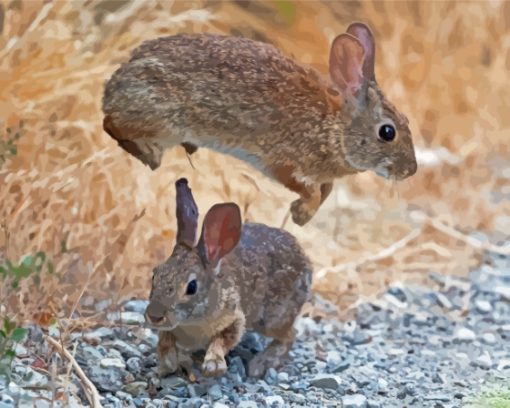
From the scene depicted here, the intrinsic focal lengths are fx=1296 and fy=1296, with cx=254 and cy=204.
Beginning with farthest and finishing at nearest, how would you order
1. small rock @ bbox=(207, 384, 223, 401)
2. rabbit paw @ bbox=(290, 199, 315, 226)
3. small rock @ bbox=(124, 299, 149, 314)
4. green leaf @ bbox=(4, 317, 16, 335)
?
small rock @ bbox=(124, 299, 149, 314)
small rock @ bbox=(207, 384, 223, 401)
rabbit paw @ bbox=(290, 199, 315, 226)
green leaf @ bbox=(4, 317, 16, 335)

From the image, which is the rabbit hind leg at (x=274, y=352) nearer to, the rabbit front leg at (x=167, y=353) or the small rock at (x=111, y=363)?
the rabbit front leg at (x=167, y=353)

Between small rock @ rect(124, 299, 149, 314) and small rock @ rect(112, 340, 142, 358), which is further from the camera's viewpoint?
small rock @ rect(124, 299, 149, 314)

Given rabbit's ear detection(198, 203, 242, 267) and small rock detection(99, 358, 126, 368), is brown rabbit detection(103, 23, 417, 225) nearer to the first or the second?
rabbit's ear detection(198, 203, 242, 267)

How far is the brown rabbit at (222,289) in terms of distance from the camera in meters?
3.98

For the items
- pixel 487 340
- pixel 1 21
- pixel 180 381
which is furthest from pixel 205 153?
pixel 180 381

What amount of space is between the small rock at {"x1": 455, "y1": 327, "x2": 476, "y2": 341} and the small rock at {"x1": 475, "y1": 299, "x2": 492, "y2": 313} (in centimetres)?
28

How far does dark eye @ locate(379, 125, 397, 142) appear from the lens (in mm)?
3992

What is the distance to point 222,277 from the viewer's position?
13.5 feet

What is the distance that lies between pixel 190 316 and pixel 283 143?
0.61 m

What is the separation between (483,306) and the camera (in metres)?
5.83

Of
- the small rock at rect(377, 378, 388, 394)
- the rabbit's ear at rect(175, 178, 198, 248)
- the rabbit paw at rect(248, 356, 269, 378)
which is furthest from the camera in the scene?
the small rock at rect(377, 378, 388, 394)

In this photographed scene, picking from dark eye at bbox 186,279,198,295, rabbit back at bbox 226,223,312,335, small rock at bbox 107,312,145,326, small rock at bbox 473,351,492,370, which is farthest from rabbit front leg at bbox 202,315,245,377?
small rock at bbox 473,351,492,370

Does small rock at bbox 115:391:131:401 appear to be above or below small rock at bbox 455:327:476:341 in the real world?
above

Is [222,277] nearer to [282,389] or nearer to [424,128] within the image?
[282,389]
